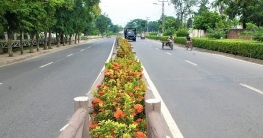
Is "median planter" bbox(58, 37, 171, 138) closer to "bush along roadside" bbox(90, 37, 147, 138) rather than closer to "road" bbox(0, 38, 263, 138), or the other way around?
"bush along roadside" bbox(90, 37, 147, 138)

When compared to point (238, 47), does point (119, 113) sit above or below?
below

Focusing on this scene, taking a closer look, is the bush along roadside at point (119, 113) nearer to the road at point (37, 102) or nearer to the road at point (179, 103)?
the road at point (179, 103)

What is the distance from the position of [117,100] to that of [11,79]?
7956mm

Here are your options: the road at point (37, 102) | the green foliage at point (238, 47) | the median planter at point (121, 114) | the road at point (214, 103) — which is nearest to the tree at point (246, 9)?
the green foliage at point (238, 47)

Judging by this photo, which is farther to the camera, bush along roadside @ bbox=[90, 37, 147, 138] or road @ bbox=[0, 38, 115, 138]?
road @ bbox=[0, 38, 115, 138]

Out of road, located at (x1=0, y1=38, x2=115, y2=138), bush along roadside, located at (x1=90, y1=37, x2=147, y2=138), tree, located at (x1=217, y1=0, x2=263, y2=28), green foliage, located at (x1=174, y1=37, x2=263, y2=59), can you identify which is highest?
tree, located at (x1=217, y1=0, x2=263, y2=28)

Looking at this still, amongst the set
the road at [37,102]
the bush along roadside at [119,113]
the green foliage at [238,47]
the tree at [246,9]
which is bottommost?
the road at [37,102]

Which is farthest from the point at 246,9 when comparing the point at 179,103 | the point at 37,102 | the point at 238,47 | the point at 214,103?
the point at 37,102

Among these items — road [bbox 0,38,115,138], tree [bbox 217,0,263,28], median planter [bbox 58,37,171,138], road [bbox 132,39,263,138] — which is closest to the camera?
median planter [bbox 58,37,171,138]

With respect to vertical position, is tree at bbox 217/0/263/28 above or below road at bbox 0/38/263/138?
above

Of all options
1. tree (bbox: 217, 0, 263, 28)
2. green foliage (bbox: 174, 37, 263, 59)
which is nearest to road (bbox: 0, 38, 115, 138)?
green foliage (bbox: 174, 37, 263, 59)

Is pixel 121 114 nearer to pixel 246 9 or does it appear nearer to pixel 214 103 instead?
pixel 214 103

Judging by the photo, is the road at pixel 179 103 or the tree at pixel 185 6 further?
the tree at pixel 185 6

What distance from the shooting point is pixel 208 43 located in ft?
84.7
